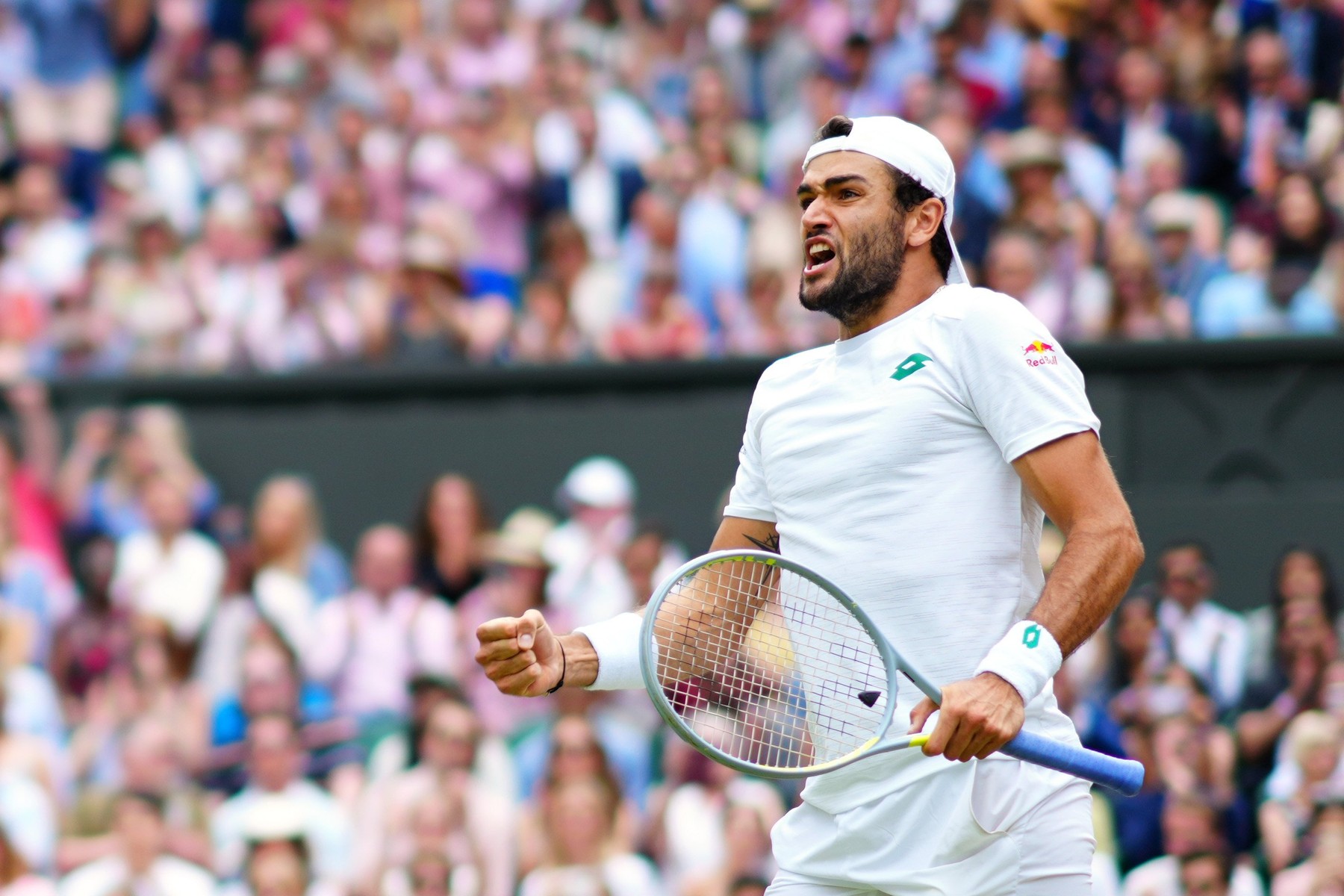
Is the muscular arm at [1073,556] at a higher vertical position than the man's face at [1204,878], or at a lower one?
higher

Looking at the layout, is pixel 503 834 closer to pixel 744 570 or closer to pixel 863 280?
pixel 744 570

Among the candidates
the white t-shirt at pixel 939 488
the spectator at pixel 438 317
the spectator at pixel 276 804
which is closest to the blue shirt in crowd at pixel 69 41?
the spectator at pixel 438 317

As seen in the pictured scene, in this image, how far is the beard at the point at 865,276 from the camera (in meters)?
3.70

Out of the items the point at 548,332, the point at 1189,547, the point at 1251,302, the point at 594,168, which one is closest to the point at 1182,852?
the point at 1189,547

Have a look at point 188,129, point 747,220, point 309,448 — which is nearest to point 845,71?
point 747,220

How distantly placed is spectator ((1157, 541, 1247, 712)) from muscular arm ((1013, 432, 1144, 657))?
3.95 m

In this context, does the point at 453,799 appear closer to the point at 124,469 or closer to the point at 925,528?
the point at 124,469

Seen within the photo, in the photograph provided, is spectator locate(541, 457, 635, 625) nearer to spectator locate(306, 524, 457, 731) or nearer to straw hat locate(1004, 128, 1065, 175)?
spectator locate(306, 524, 457, 731)

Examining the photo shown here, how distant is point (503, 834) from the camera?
24.4 ft

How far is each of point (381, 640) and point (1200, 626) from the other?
131 inches

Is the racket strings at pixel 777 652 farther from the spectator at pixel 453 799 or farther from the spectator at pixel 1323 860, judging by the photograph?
the spectator at pixel 453 799

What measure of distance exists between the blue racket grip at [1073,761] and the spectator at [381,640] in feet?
17.1

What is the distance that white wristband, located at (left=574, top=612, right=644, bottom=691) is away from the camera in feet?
12.1

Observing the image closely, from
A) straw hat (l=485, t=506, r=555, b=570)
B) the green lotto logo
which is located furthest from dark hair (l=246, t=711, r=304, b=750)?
the green lotto logo
